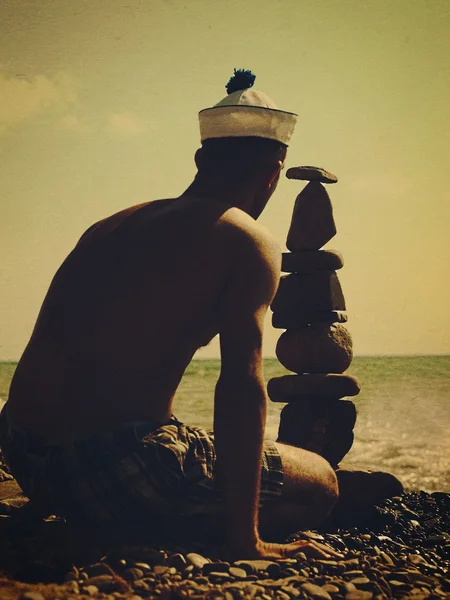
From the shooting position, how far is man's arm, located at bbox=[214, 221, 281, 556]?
11.5 ft

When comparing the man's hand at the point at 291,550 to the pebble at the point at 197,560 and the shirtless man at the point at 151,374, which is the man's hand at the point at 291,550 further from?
the pebble at the point at 197,560

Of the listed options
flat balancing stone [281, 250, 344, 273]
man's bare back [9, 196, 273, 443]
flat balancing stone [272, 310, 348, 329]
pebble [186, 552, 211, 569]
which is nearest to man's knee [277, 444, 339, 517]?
pebble [186, 552, 211, 569]

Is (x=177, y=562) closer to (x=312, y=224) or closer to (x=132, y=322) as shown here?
(x=132, y=322)

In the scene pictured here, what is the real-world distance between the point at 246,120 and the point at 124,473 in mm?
1871

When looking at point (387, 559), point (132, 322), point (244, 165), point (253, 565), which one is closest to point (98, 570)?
point (253, 565)

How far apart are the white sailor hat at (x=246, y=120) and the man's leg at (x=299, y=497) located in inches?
64.0

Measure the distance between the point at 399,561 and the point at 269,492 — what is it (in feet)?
2.72

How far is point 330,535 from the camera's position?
4613 mm

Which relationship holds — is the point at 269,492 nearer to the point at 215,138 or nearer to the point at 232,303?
the point at 232,303

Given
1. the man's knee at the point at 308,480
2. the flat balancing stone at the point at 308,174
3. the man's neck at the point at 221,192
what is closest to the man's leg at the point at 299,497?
the man's knee at the point at 308,480

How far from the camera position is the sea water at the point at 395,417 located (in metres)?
9.88

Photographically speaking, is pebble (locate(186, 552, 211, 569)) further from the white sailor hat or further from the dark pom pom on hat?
the dark pom pom on hat

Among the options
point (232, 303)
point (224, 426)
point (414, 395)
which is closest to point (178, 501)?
→ point (224, 426)

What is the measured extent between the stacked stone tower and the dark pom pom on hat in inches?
70.9
